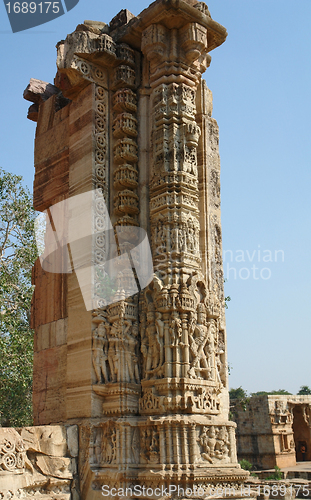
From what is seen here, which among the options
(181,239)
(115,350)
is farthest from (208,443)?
(181,239)

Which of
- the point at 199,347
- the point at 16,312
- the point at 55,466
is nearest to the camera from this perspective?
the point at 55,466

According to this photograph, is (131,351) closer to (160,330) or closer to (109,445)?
(160,330)

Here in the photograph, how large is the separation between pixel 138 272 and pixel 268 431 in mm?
27142

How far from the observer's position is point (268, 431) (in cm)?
3156

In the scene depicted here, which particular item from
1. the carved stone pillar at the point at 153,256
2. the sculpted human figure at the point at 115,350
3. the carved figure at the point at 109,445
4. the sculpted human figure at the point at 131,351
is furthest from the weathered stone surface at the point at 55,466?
the sculpted human figure at the point at 131,351

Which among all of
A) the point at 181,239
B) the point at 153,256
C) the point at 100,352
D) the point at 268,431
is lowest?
the point at 268,431

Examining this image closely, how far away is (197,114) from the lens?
27.6ft

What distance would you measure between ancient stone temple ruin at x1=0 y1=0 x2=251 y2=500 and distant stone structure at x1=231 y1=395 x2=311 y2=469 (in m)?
25.0

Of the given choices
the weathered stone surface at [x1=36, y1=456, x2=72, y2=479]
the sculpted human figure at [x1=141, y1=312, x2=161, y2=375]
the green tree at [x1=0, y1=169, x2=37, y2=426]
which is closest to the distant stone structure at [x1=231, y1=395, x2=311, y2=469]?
the green tree at [x1=0, y1=169, x2=37, y2=426]

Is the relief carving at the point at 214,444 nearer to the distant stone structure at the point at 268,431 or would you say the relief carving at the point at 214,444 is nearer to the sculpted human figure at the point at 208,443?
the sculpted human figure at the point at 208,443

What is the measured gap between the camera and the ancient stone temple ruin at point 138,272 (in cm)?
648

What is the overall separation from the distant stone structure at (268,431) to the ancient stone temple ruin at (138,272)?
25.0 m

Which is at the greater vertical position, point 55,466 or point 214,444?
point 214,444

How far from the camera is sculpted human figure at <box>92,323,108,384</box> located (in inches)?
271
